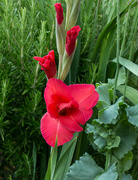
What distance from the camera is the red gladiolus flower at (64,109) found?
0.42 m

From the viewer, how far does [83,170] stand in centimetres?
58

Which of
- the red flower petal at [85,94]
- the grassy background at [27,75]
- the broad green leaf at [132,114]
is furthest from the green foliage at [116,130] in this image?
the grassy background at [27,75]

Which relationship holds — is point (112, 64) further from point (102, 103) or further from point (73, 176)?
point (73, 176)

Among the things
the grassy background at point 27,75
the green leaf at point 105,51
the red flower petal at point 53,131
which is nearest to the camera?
the red flower petal at point 53,131

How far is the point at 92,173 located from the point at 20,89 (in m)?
0.41

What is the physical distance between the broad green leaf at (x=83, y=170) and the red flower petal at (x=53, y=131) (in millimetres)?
192

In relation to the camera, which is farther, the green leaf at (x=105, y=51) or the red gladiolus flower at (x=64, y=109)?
the green leaf at (x=105, y=51)

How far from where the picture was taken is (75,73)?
846 mm

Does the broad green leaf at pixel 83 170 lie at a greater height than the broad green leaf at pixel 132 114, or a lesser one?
lesser

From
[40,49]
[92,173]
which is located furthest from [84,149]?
[40,49]

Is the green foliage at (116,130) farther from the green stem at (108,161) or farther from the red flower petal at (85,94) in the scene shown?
the red flower petal at (85,94)

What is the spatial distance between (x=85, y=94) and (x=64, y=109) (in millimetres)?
54

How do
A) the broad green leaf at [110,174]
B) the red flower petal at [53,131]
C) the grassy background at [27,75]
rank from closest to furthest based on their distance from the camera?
1. the red flower petal at [53,131]
2. the broad green leaf at [110,174]
3. the grassy background at [27,75]

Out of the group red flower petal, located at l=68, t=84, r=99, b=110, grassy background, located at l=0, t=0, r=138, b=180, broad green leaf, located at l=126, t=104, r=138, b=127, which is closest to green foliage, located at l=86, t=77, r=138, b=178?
broad green leaf, located at l=126, t=104, r=138, b=127
